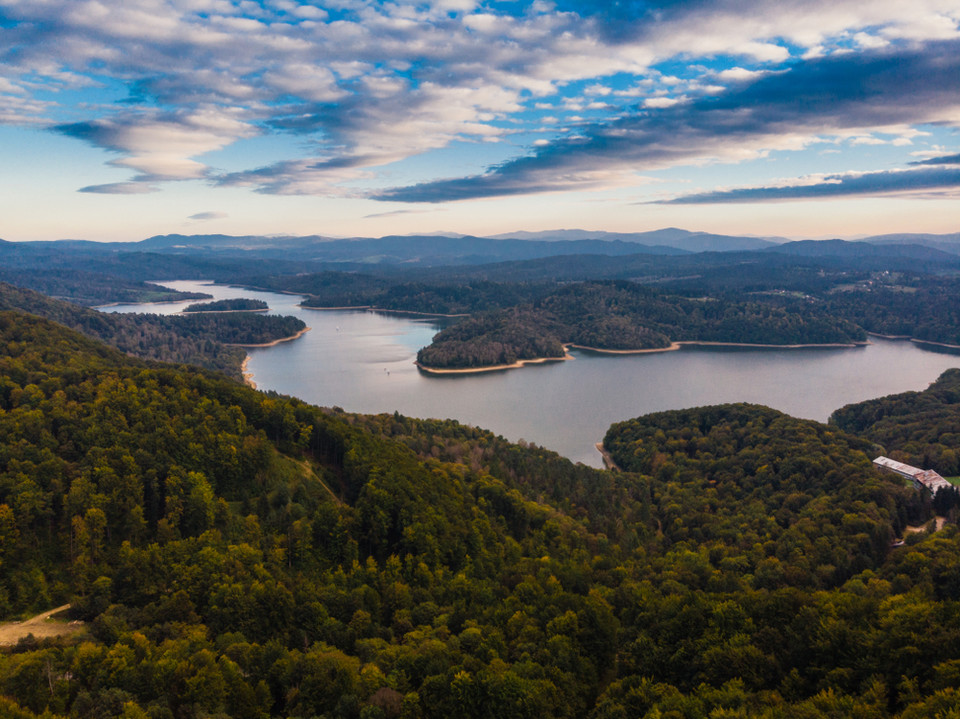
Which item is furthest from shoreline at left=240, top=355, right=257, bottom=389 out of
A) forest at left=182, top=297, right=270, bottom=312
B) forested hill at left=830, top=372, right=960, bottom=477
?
forested hill at left=830, top=372, right=960, bottom=477

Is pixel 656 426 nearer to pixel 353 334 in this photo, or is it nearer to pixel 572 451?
pixel 572 451

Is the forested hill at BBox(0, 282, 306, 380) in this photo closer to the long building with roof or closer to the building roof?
the building roof

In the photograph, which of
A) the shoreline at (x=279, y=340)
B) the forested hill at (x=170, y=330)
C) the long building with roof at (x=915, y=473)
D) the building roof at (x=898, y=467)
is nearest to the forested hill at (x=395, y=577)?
the long building with roof at (x=915, y=473)

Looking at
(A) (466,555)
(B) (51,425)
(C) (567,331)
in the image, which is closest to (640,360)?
(C) (567,331)

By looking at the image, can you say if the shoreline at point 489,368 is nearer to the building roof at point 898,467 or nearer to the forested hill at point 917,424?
the forested hill at point 917,424

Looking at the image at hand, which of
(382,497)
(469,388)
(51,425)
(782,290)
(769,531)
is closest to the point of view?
(51,425)
